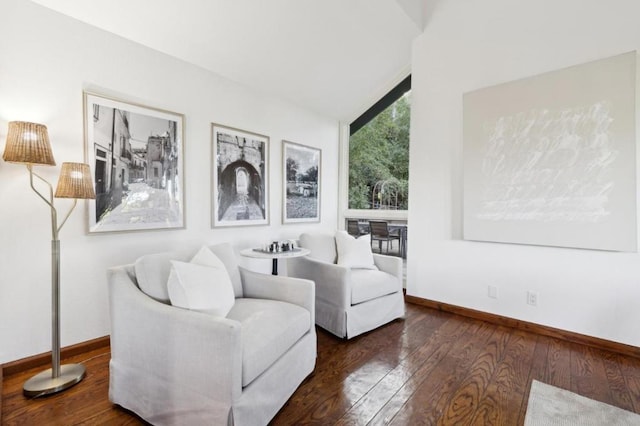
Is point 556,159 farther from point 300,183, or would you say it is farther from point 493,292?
point 300,183

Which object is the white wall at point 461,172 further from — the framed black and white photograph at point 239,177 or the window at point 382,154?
the framed black and white photograph at point 239,177

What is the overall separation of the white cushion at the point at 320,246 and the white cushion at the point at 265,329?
39.8 inches

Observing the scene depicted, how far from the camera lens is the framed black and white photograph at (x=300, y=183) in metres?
3.82

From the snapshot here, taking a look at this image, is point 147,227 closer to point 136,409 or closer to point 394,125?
point 136,409

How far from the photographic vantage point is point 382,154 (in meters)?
4.27

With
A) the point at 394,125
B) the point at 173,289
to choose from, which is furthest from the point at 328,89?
the point at 173,289

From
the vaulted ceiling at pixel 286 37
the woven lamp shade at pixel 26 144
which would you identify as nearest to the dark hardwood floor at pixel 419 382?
the woven lamp shade at pixel 26 144

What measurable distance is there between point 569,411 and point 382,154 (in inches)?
127

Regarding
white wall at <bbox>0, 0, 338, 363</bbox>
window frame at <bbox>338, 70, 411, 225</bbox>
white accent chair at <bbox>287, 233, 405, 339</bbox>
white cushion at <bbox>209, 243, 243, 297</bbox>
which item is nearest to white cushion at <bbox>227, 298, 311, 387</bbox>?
white cushion at <bbox>209, 243, 243, 297</bbox>

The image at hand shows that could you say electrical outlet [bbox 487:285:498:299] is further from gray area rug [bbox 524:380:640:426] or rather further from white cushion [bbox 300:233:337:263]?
white cushion [bbox 300:233:337:263]

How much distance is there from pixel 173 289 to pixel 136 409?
2.14 feet

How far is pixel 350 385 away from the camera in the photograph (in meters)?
1.93

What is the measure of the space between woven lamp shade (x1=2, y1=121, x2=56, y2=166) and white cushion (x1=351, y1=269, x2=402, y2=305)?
2280 millimetres

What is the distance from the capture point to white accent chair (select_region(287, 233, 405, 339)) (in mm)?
2549
